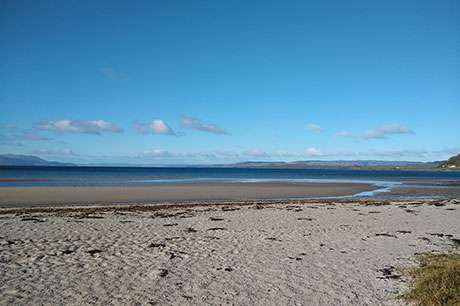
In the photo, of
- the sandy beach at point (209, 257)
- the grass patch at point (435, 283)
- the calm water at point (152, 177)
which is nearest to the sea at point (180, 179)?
the calm water at point (152, 177)

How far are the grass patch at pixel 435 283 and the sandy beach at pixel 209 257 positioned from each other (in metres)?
0.30

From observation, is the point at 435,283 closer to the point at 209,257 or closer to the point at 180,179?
the point at 209,257

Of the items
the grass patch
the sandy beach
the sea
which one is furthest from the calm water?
the grass patch

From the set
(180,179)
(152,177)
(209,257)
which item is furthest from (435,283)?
(152,177)

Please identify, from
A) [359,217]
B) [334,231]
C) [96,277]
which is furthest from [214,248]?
[359,217]

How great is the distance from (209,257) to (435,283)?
5019mm

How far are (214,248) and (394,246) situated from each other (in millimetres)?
5407

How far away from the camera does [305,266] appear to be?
8.52 metres

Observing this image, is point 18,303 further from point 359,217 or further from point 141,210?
point 359,217

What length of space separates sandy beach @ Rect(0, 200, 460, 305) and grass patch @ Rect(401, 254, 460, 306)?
0.30 metres

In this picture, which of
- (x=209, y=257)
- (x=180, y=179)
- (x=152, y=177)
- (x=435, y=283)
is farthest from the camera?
(x=152, y=177)

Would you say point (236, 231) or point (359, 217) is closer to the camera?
point (236, 231)

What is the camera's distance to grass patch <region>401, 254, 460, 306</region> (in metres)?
6.09

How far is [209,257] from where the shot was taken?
364 inches
